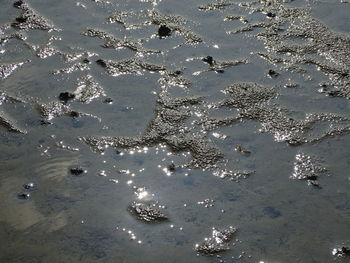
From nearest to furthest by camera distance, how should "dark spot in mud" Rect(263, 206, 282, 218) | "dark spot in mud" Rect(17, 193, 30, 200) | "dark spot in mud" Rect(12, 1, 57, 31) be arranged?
"dark spot in mud" Rect(263, 206, 282, 218) → "dark spot in mud" Rect(17, 193, 30, 200) → "dark spot in mud" Rect(12, 1, 57, 31)

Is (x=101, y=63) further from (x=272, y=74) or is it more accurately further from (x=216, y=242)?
(x=216, y=242)

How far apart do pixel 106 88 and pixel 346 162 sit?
1.97 meters

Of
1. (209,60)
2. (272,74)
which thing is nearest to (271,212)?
(272,74)

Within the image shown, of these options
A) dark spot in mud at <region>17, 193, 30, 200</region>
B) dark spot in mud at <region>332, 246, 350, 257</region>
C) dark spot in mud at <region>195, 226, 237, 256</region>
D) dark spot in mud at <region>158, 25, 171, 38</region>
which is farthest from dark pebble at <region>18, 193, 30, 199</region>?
dark spot in mud at <region>158, 25, 171, 38</region>

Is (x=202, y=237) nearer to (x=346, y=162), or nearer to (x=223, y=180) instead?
(x=223, y=180)

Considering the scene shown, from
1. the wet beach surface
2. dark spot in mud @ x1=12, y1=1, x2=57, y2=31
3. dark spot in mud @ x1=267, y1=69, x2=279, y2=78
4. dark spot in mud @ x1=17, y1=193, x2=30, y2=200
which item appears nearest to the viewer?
the wet beach surface

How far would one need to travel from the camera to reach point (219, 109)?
4098mm

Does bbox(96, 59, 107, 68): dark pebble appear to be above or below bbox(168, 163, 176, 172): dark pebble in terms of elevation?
above

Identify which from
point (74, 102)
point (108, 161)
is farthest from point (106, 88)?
point (108, 161)

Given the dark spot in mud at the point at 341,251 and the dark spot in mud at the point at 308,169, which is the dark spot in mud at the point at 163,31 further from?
the dark spot in mud at the point at 341,251

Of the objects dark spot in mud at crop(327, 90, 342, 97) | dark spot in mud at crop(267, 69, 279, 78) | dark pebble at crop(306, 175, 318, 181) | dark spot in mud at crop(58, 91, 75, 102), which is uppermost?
dark spot in mud at crop(267, 69, 279, 78)

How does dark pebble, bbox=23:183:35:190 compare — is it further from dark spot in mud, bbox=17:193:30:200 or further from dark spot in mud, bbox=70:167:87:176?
dark spot in mud, bbox=70:167:87:176

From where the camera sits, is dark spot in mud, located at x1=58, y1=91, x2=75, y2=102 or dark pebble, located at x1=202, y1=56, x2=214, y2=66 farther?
dark pebble, located at x1=202, y1=56, x2=214, y2=66

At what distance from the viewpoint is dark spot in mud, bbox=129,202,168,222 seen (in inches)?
129
